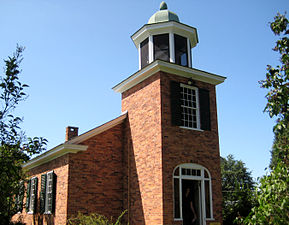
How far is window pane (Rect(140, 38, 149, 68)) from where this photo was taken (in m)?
14.7

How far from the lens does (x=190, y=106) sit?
1356 centimetres

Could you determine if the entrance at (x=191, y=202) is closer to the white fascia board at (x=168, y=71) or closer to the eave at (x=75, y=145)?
the eave at (x=75, y=145)

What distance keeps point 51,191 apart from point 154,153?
550 cm

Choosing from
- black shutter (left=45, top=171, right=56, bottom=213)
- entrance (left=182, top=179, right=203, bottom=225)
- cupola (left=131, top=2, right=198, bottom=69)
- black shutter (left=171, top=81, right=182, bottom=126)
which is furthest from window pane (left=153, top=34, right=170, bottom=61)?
black shutter (left=45, top=171, right=56, bottom=213)

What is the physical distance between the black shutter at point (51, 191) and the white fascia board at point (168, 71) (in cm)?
548

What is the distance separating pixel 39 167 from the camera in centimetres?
1706

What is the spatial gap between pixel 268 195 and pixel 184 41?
11.3 m

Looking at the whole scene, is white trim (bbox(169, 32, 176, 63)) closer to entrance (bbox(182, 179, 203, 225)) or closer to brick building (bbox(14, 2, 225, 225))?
brick building (bbox(14, 2, 225, 225))

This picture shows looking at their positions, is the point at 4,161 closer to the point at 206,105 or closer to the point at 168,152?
the point at 168,152

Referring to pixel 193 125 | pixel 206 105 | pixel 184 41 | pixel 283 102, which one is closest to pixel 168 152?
pixel 193 125

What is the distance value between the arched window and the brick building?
1.5 inches

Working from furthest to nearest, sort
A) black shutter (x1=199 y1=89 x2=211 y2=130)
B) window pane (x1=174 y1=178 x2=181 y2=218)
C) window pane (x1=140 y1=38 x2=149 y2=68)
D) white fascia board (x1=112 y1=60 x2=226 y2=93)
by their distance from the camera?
window pane (x1=140 y1=38 x2=149 y2=68) < black shutter (x1=199 y1=89 x2=211 y2=130) < white fascia board (x1=112 y1=60 x2=226 y2=93) < window pane (x1=174 y1=178 x2=181 y2=218)

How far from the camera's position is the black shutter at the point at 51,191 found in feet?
45.6

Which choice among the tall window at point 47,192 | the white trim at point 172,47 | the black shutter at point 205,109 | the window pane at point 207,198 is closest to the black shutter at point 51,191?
the tall window at point 47,192
